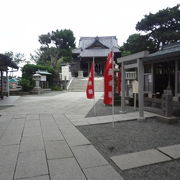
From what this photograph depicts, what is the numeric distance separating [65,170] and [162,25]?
2145cm

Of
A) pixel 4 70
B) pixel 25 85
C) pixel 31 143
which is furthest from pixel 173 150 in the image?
pixel 25 85

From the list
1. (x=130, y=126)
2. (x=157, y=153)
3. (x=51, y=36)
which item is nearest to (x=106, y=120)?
(x=130, y=126)

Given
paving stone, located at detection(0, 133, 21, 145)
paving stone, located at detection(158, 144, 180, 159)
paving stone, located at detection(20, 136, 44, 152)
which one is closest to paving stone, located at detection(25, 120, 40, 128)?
paving stone, located at detection(0, 133, 21, 145)

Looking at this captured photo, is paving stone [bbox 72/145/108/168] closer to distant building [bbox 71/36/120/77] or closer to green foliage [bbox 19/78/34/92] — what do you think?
green foliage [bbox 19/78/34/92]

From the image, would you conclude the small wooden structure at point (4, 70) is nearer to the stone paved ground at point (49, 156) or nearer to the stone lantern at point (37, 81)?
the stone lantern at point (37, 81)

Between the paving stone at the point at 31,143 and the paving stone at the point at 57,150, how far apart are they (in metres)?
0.16

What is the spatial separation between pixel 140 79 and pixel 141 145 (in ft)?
8.92

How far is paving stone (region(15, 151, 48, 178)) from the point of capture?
269 cm

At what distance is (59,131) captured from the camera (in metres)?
4.92

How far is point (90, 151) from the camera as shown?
11.5 feet

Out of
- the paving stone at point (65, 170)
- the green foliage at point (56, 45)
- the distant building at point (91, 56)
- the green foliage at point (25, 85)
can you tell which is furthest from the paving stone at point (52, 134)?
the green foliage at point (56, 45)

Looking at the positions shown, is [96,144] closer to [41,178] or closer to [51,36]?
[41,178]

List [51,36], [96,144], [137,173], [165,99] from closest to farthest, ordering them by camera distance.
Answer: [137,173] < [96,144] < [165,99] < [51,36]

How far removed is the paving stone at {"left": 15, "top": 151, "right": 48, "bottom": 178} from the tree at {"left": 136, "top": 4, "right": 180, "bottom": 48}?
1936 cm
